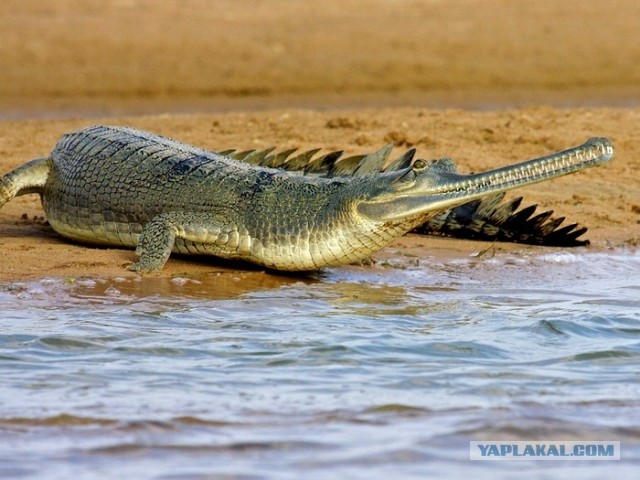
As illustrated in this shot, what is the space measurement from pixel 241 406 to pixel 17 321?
5.06 ft

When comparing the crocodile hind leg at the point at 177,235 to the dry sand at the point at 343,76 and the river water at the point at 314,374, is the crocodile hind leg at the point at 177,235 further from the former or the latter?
the dry sand at the point at 343,76

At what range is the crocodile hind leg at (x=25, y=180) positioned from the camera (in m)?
7.32

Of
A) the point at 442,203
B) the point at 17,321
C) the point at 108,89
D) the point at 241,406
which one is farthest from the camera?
the point at 108,89

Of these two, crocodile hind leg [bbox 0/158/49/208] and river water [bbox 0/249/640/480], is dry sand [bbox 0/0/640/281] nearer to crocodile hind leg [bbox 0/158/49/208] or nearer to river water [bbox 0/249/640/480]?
→ crocodile hind leg [bbox 0/158/49/208]

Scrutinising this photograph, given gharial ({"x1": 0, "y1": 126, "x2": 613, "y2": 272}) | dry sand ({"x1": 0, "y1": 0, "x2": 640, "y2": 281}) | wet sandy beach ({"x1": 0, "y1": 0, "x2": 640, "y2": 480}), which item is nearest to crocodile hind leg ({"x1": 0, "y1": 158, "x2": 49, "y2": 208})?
gharial ({"x1": 0, "y1": 126, "x2": 613, "y2": 272})

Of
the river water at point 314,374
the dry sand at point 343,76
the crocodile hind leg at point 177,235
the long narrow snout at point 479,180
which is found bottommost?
the river water at point 314,374

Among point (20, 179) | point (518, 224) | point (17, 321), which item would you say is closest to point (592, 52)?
point (518, 224)

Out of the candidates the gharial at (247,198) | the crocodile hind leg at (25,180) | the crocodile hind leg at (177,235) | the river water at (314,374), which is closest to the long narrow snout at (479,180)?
the gharial at (247,198)

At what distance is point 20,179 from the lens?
7.36 m

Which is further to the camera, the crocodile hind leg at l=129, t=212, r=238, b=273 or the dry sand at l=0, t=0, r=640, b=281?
the dry sand at l=0, t=0, r=640, b=281

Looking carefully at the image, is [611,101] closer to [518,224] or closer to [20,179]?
[518,224]

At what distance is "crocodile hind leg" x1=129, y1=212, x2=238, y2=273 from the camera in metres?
6.38

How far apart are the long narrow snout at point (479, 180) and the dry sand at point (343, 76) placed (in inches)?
117

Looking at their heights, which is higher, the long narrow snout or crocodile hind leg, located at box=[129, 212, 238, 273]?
the long narrow snout
